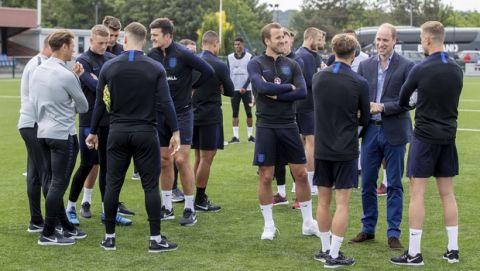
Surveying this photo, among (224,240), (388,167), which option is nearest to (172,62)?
(224,240)

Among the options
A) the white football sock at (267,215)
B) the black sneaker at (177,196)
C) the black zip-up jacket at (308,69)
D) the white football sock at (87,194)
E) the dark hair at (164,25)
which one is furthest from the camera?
the black zip-up jacket at (308,69)

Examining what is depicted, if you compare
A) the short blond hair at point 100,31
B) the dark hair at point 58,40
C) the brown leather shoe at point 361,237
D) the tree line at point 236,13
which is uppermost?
the tree line at point 236,13

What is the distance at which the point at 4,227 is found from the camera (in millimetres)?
8008

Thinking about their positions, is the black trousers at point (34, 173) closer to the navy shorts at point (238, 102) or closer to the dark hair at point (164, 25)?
the dark hair at point (164, 25)

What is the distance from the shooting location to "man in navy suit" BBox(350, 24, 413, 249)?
7.09m

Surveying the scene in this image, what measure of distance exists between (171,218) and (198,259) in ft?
5.90

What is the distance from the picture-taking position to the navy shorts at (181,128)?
8211 millimetres

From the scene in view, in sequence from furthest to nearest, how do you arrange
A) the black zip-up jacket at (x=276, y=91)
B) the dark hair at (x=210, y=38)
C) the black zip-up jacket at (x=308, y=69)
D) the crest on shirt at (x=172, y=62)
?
1. the black zip-up jacket at (x=308, y=69)
2. the dark hair at (x=210, y=38)
3. the crest on shirt at (x=172, y=62)
4. the black zip-up jacket at (x=276, y=91)

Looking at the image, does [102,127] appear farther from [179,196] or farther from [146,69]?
[179,196]

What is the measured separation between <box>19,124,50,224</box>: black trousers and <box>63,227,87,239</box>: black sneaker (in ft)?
1.45

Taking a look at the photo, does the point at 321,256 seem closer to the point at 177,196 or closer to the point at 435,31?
the point at 435,31

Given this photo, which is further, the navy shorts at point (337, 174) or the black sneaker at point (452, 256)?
the black sneaker at point (452, 256)

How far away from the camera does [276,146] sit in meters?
7.53

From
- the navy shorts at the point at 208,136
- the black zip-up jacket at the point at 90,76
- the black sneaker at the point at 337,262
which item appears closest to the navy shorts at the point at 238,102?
the navy shorts at the point at 208,136
